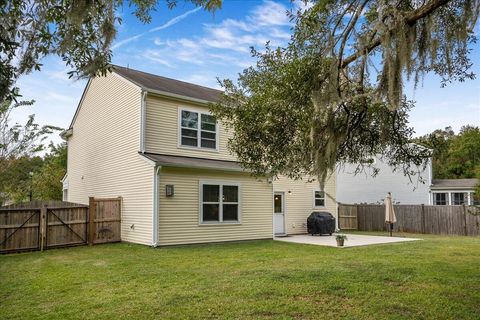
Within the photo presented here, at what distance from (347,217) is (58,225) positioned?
13.3m

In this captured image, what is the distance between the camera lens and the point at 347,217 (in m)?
19.1

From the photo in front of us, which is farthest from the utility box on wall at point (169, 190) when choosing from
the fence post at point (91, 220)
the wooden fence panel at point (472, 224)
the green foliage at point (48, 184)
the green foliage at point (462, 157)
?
the green foliage at point (462, 157)

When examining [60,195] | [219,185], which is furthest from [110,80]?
[60,195]

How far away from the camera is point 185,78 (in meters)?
17.1

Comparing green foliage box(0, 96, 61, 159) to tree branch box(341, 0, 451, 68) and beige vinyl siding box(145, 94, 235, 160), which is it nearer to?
beige vinyl siding box(145, 94, 235, 160)

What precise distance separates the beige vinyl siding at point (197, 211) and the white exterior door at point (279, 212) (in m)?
1.00

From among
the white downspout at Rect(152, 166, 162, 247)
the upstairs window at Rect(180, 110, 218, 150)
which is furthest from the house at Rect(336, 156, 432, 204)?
the white downspout at Rect(152, 166, 162, 247)

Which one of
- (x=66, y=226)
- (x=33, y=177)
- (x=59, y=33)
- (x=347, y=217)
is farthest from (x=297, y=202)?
(x=33, y=177)

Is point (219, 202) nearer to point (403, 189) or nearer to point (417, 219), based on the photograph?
point (417, 219)

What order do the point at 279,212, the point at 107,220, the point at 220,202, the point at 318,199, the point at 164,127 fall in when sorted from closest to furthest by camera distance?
the point at 107,220
the point at 164,127
the point at 220,202
the point at 279,212
the point at 318,199

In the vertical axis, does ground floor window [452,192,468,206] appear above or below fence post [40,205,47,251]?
above

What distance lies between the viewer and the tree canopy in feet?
17.0

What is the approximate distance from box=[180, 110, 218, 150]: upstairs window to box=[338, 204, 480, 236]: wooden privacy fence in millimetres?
8477

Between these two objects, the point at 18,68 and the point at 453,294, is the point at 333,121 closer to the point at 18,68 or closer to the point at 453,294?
the point at 453,294
